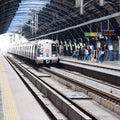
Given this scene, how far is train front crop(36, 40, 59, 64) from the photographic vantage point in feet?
139

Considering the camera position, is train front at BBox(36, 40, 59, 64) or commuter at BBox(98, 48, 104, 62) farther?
train front at BBox(36, 40, 59, 64)

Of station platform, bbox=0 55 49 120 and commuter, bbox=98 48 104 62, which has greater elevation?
commuter, bbox=98 48 104 62

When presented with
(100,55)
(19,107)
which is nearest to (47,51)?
(100,55)

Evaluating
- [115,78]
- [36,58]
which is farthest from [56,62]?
[115,78]

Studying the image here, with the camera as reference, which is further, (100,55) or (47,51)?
(47,51)

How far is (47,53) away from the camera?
4253 centimetres

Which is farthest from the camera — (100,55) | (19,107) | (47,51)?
(47,51)

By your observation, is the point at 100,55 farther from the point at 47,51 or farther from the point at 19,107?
the point at 19,107

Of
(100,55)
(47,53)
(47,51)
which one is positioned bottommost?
(100,55)

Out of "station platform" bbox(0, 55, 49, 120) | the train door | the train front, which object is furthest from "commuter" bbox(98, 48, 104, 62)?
"station platform" bbox(0, 55, 49, 120)

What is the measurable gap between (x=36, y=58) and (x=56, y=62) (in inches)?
83.6

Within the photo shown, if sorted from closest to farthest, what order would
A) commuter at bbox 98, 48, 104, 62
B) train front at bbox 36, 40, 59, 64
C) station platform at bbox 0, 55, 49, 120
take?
station platform at bbox 0, 55, 49, 120
commuter at bbox 98, 48, 104, 62
train front at bbox 36, 40, 59, 64

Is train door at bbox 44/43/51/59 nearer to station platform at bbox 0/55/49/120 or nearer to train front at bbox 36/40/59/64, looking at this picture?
train front at bbox 36/40/59/64

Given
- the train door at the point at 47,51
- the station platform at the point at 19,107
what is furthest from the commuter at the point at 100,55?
the station platform at the point at 19,107
